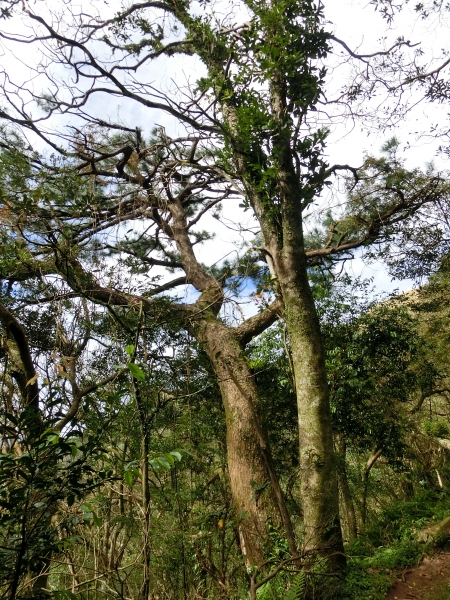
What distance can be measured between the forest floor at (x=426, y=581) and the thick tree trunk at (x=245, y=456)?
2.98 ft

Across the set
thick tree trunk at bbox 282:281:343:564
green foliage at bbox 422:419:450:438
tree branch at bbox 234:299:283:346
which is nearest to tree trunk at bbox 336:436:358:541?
green foliage at bbox 422:419:450:438

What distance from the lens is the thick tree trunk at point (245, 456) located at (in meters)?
3.00

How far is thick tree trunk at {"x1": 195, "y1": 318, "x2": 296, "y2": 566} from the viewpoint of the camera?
3.00 meters

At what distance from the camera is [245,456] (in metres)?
3.51

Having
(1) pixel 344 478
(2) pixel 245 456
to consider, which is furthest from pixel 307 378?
(1) pixel 344 478

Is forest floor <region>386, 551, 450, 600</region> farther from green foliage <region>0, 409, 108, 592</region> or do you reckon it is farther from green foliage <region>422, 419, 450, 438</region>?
green foliage <region>422, 419, 450, 438</region>

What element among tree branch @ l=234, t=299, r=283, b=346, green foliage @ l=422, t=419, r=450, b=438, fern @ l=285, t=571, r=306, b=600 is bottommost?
fern @ l=285, t=571, r=306, b=600

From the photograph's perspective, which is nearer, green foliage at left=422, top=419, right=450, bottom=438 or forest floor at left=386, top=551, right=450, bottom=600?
forest floor at left=386, top=551, right=450, bottom=600

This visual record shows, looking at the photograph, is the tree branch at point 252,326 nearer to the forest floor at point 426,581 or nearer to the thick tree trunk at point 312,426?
the thick tree trunk at point 312,426

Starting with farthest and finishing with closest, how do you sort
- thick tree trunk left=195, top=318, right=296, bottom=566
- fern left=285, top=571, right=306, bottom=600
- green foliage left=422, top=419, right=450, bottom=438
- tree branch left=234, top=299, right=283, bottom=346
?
green foliage left=422, top=419, right=450, bottom=438
tree branch left=234, top=299, right=283, bottom=346
thick tree trunk left=195, top=318, right=296, bottom=566
fern left=285, top=571, right=306, bottom=600

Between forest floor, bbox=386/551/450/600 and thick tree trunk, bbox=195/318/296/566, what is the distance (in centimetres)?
91

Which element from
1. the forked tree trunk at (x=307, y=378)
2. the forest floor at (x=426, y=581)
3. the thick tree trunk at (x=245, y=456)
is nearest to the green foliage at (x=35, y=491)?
the thick tree trunk at (x=245, y=456)

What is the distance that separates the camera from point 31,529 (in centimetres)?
133

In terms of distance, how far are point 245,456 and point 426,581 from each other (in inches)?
62.2
